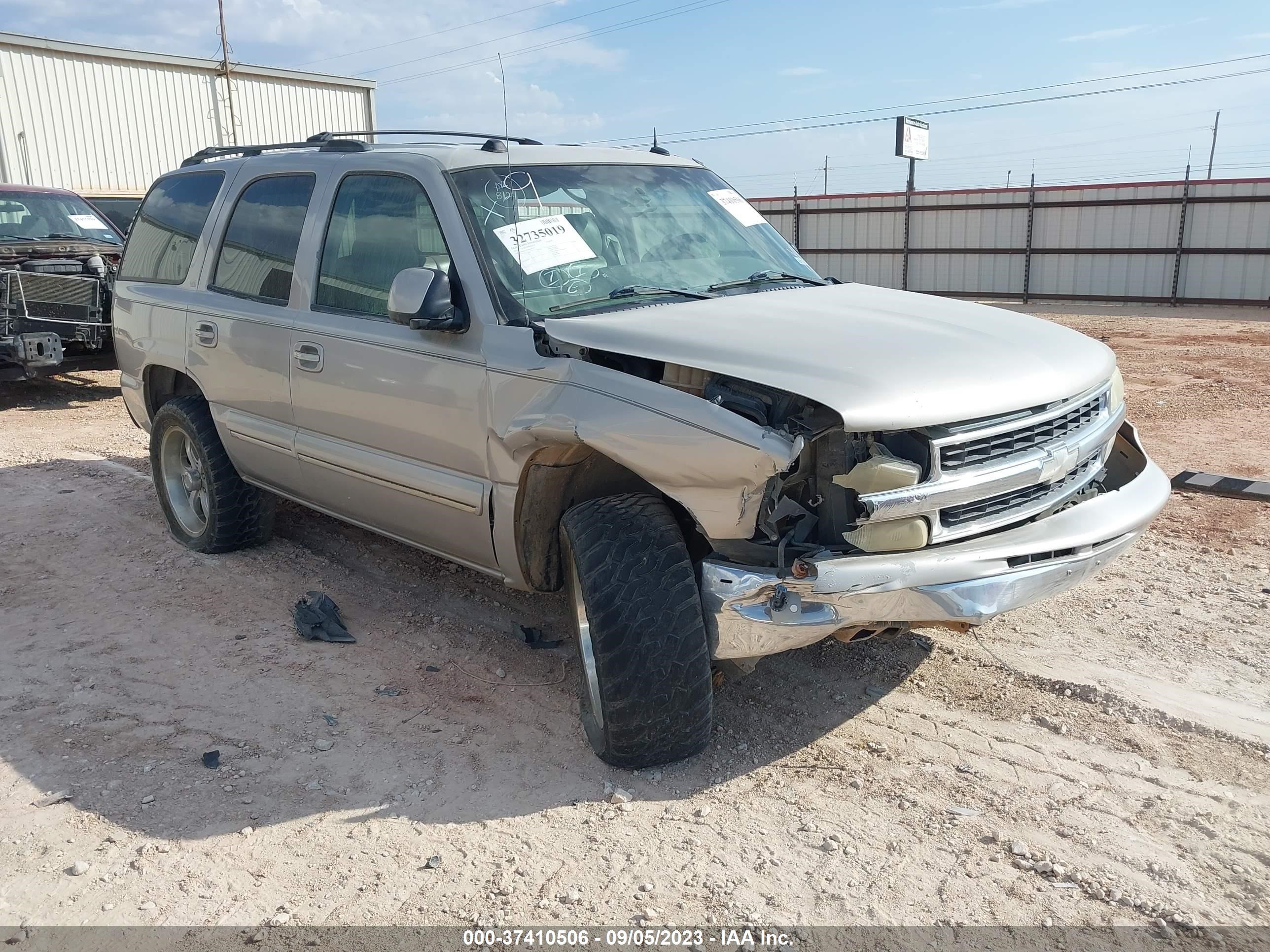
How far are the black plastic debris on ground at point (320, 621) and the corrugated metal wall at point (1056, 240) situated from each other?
19.3 m

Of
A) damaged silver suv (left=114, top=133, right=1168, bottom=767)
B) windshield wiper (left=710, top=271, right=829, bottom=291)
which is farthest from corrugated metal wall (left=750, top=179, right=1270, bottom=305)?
windshield wiper (left=710, top=271, right=829, bottom=291)

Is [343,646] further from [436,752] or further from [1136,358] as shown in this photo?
[1136,358]

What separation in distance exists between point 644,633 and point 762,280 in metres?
1.79

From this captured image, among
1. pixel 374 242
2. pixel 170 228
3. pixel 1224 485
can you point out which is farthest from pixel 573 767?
pixel 1224 485

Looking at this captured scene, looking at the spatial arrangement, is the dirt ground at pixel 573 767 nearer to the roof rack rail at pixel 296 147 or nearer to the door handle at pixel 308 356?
the door handle at pixel 308 356

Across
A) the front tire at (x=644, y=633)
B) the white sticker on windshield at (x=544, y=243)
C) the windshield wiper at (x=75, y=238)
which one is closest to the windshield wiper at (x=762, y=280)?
the white sticker on windshield at (x=544, y=243)

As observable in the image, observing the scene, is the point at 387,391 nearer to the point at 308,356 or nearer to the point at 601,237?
the point at 308,356

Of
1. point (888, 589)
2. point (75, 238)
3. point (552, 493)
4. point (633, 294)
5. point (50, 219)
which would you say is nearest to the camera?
point (888, 589)

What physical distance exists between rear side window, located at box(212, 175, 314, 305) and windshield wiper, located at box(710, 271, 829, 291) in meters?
1.92

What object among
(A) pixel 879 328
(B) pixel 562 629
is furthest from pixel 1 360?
(A) pixel 879 328

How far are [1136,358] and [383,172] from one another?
35.7 feet

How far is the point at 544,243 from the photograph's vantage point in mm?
3904

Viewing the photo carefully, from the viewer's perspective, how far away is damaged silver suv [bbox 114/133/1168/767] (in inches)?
117

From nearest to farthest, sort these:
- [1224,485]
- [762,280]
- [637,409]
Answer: [637,409] < [762,280] < [1224,485]
